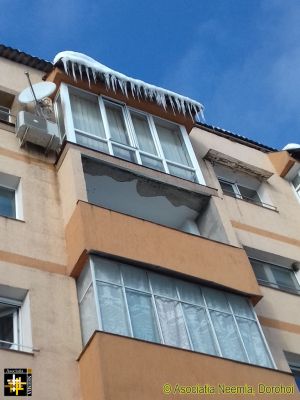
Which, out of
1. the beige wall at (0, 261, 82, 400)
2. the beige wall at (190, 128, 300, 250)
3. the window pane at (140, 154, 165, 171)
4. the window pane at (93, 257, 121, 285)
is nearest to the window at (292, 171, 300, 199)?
the beige wall at (190, 128, 300, 250)

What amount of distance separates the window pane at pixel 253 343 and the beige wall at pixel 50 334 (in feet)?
9.28

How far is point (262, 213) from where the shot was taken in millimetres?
15328

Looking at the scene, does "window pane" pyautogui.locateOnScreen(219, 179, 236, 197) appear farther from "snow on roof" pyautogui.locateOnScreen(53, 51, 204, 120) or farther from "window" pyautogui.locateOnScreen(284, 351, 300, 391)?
"window" pyautogui.locateOnScreen(284, 351, 300, 391)

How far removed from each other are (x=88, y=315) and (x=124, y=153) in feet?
15.3

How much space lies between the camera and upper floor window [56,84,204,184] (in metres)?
13.4

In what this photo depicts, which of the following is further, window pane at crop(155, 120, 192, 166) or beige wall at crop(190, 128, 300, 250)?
beige wall at crop(190, 128, 300, 250)

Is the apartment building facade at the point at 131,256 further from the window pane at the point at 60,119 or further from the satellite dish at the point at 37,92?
the satellite dish at the point at 37,92

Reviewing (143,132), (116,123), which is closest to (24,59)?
(116,123)

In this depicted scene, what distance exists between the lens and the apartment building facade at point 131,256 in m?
8.92

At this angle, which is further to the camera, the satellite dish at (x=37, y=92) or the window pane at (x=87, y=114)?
the satellite dish at (x=37, y=92)

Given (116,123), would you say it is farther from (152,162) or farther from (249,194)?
(249,194)

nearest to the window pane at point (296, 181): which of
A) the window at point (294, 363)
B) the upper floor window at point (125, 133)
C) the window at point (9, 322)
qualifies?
the upper floor window at point (125, 133)

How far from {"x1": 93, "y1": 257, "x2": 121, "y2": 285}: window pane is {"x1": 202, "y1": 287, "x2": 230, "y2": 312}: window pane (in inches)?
65.3

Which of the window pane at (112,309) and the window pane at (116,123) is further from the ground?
the window pane at (116,123)
